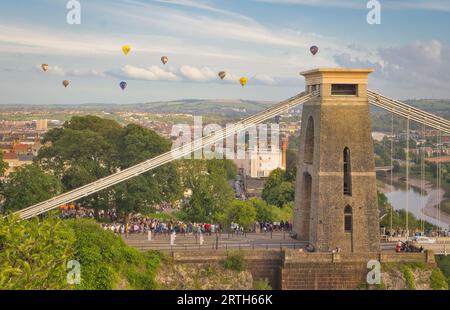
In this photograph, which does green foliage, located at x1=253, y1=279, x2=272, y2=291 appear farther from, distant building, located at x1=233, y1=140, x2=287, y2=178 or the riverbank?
distant building, located at x1=233, y1=140, x2=287, y2=178

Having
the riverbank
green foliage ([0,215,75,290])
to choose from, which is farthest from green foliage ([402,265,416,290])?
the riverbank

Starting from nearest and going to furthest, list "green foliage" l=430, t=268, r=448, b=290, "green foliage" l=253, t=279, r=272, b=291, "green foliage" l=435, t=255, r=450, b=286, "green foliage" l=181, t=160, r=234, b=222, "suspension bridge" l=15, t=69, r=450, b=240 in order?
"green foliage" l=253, t=279, r=272, b=291 < "green foliage" l=430, t=268, r=448, b=290 < "suspension bridge" l=15, t=69, r=450, b=240 < "green foliage" l=435, t=255, r=450, b=286 < "green foliage" l=181, t=160, r=234, b=222

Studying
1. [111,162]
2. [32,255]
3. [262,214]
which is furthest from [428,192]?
[32,255]

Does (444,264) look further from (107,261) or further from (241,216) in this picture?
(107,261)

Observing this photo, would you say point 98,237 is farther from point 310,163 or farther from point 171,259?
point 310,163

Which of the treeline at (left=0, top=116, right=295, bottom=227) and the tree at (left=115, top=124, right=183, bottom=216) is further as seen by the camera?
the tree at (left=115, top=124, right=183, bottom=216)

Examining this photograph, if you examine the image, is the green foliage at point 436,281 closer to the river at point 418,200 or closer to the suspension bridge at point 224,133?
the suspension bridge at point 224,133
